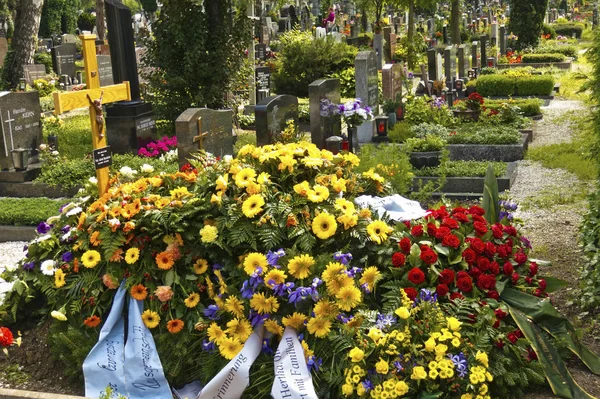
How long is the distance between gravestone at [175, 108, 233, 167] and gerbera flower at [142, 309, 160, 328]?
2974 millimetres

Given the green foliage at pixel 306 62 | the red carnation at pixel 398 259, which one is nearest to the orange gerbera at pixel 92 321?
the red carnation at pixel 398 259

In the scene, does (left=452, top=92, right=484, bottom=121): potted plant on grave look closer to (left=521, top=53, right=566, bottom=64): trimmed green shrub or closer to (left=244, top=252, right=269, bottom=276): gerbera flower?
(left=244, top=252, right=269, bottom=276): gerbera flower

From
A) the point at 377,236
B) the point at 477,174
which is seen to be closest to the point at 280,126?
the point at 477,174

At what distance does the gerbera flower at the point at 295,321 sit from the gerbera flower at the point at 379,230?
704mm

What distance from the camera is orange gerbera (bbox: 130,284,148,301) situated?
4891 mm

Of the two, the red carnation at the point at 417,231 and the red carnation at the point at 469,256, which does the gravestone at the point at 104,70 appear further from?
A: the red carnation at the point at 469,256

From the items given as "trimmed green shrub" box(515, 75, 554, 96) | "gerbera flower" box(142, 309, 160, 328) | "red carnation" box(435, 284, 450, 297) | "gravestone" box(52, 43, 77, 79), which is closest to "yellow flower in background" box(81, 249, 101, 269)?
"gerbera flower" box(142, 309, 160, 328)

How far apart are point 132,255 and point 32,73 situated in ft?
59.6

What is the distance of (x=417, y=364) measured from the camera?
4125mm

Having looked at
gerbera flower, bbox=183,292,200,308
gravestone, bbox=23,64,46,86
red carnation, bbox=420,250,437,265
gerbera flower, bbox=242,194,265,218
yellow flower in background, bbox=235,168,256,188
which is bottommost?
gerbera flower, bbox=183,292,200,308

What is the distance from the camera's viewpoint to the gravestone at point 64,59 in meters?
22.6

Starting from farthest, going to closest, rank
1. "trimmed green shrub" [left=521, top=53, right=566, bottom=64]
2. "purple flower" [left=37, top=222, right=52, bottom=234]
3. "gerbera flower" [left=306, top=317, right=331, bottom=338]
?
"trimmed green shrub" [left=521, top=53, right=566, bottom=64]
"purple flower" [left=37, top=222, right=52, bottom=234]
"gerbera flower" [left=306, top=317, right=331, bottom=338]

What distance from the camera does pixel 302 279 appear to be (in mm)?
4578

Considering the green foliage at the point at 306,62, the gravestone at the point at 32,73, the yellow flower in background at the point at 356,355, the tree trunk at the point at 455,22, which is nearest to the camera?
the yellow flower in background at the point at 356,355
